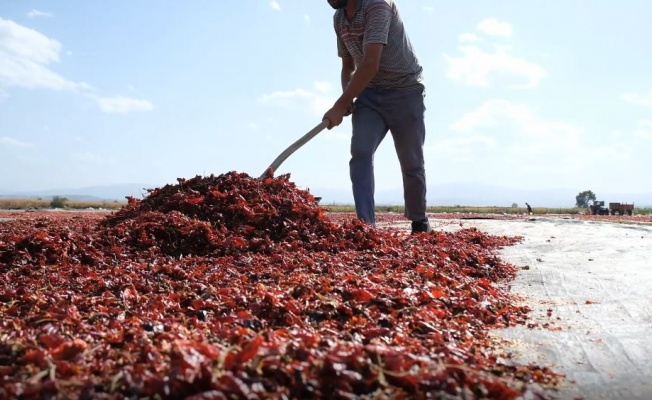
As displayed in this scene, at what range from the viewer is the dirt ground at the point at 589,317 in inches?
70.0

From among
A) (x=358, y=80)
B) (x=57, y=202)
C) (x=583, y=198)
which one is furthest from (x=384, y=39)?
(x=583, y=198)

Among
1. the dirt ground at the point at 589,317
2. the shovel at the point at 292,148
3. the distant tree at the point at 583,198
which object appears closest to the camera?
the dirt ground at the point at 589,317

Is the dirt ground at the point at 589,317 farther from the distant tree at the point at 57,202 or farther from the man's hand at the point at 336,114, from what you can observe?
the distant tree at the point at 57,202

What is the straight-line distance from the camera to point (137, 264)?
342cm

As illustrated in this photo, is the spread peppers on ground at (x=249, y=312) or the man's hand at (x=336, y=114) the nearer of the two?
the spread peppers on ground at (x=249, y=312)

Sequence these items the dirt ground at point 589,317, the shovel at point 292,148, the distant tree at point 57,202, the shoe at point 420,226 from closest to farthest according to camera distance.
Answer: the dirt ground at point 589,317 → the shovel at point 292,148 → the shoe at point 420,226 → the distant tree at point 57,202

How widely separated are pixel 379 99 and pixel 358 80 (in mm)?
410

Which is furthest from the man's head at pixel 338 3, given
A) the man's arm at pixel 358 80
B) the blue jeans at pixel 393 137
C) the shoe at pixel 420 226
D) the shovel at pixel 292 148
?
the shoe at pixel 420 226

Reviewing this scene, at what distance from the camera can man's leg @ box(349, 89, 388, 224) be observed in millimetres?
5422

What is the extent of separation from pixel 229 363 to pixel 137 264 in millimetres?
2153

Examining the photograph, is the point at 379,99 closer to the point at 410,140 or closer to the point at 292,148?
the point at 410,140

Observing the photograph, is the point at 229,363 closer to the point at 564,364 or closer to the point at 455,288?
the point at 564,364

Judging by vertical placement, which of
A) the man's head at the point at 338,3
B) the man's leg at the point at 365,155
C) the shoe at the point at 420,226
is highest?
the man's head at the point at 338,3

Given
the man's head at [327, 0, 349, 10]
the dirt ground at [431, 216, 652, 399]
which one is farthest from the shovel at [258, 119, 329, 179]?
the dirt ground at [431, 216, 652, 399]
